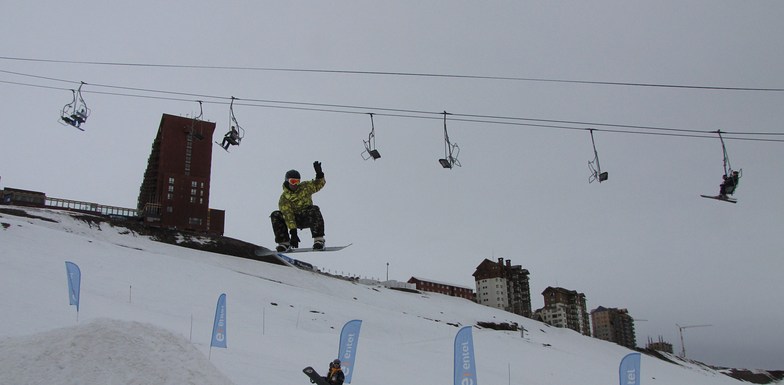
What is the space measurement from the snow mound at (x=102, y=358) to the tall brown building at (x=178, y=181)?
239 ft

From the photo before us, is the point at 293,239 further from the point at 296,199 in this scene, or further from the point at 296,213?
the point at 296,199

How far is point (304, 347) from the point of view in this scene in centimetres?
2909

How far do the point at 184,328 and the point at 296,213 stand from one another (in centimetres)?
1880

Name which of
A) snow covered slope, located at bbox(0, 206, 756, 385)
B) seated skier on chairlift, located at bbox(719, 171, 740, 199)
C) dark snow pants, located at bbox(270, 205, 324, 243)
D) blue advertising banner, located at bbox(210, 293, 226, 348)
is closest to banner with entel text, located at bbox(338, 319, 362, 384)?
snow covered slope, located at bbox(0, 206, 756, 385)

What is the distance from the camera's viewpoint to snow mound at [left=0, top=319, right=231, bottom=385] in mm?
11781

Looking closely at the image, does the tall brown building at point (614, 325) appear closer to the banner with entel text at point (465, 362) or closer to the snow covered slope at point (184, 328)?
the snow covered slope at point (184, 328)

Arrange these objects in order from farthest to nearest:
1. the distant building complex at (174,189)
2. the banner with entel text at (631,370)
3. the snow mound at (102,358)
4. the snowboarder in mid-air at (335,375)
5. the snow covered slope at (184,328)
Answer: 1. the distant building complex at (174,189)
2. the banner with entel text at (631,370)
3. the snowboarder in mid-air at (335,375)
4. the snow covered slope at (184,328)
5. the snow mound at (102,358)

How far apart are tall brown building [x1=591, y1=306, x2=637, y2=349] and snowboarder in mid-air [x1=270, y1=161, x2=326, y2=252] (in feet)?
629

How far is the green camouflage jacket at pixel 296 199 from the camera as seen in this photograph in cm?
1182

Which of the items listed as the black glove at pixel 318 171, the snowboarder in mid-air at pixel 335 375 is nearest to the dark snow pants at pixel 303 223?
the black glove at pixel 318 171

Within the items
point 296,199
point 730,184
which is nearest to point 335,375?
point 296,199

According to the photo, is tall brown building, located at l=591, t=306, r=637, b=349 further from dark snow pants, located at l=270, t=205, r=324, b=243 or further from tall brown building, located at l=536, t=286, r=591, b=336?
dark snow pants, located at l=270, t=205, r=324, b=243

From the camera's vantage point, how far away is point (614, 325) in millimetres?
183375

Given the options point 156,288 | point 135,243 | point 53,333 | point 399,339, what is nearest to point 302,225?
point 53,333
